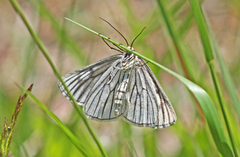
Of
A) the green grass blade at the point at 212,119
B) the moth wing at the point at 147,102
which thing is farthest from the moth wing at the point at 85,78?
the green grass blade at the point at 212,119

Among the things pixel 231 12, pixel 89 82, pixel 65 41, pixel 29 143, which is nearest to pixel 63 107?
pixel 29 143

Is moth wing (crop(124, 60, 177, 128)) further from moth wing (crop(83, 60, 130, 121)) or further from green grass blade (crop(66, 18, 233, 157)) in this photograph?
green grass blade (crop(66, 18, 233, 157))

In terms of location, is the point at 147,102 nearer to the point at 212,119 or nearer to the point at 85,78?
the point at 85,78

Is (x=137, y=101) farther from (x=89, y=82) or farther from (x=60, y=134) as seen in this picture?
(x=60, y=134)

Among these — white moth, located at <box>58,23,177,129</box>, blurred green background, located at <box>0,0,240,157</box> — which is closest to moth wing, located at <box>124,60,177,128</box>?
white moth, located at <box>58,23,177,129</box>

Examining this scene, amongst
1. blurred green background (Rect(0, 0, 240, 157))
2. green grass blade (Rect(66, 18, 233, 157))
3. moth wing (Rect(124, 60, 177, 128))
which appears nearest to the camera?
green grass blade (Rect(66, 18, 233, 157))

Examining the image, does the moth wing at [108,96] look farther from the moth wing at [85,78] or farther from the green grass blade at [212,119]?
the green grass blade at [212,119]
